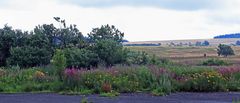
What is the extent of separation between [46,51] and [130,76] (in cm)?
1314

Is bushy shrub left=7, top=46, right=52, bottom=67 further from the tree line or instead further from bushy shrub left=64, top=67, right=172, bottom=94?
bushy shrub left=64, top=67, right=172, bottom=94

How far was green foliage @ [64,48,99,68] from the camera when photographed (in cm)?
3125

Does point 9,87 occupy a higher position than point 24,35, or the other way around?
point 24,35

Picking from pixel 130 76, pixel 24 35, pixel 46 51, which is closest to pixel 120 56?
pixel 46 51

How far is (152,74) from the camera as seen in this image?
72.0 ft

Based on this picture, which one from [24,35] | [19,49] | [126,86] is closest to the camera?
[126,86]

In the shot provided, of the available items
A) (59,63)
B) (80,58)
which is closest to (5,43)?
(80,58)

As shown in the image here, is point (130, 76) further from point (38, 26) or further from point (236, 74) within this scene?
point (38, 26)

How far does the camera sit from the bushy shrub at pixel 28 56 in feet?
109

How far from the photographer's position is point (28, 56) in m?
33.5

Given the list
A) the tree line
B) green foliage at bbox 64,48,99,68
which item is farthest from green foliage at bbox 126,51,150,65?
green foliage at bbox 64,48,99,68

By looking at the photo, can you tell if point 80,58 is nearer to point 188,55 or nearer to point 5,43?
point 5,43

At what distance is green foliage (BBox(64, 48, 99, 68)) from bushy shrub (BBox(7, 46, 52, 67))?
2.73m

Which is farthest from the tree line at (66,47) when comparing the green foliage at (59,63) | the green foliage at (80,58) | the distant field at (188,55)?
the distant field at (188,55)
